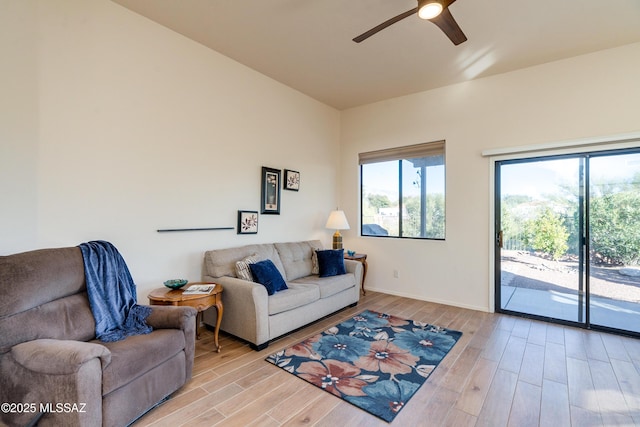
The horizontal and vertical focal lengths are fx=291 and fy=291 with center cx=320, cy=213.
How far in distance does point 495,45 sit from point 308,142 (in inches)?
107

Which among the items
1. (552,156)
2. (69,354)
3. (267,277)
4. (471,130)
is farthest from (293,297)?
(552,156)

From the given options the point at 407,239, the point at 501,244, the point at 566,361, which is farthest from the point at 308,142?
the point at 566,361

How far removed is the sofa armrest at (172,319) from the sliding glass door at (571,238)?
3777 mm

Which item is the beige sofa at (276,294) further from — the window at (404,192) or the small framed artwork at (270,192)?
the window at (404,192)

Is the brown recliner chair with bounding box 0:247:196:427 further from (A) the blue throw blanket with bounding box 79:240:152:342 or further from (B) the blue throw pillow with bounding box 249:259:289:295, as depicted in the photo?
(B) the blue throw pillow with bounding box 249:259:289:295

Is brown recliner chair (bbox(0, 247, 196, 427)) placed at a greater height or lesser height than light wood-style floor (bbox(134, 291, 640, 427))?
greater

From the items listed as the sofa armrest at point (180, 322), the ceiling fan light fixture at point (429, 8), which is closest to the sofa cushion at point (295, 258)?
the sofa armrest at point (180, 322)

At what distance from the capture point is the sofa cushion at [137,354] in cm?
163

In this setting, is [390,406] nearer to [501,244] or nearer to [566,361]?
[566,361]

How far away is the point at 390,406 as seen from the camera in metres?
1.99

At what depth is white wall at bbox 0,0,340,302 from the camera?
2162mm

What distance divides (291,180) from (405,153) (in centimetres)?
188

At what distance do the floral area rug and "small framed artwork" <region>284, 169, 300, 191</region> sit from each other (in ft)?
6.71

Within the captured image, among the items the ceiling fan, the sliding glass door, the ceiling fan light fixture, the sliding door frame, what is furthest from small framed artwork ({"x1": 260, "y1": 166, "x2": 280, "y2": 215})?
the sliding glass door
